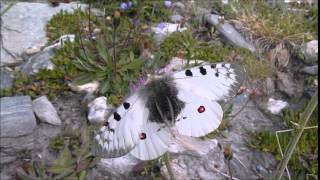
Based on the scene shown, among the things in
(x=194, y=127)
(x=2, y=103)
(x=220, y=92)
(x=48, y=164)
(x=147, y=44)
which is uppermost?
(x=220, y=92)

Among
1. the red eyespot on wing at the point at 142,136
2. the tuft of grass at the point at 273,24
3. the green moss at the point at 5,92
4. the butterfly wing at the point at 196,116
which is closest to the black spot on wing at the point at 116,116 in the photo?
the red eyespot on wing at the point at 142,136

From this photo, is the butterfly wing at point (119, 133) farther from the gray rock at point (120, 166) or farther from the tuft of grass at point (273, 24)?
the tuft of grass at point (273, 24)

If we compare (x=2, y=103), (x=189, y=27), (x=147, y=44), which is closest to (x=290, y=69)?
(x=189, y=27)

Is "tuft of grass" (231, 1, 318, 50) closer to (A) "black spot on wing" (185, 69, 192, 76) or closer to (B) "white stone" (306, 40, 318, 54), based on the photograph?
(B) "white stone" (306, 40, 318, 54)

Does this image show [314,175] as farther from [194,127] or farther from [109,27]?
[109,27]

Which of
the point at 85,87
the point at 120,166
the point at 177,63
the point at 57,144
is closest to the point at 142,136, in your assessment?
the point at 120,166

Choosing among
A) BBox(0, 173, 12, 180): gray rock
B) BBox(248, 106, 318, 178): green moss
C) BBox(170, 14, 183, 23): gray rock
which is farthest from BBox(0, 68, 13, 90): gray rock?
BBox(248, 106, 318, 178): green moss
